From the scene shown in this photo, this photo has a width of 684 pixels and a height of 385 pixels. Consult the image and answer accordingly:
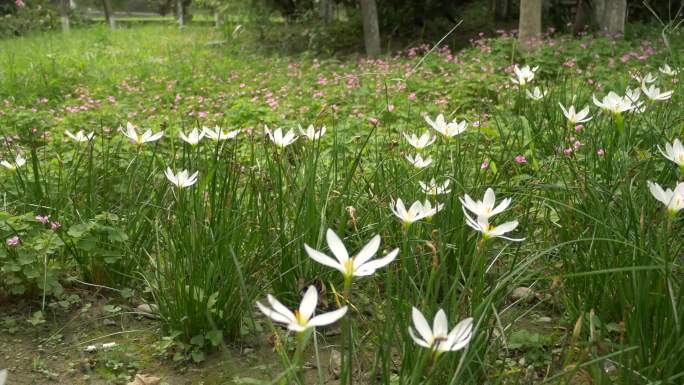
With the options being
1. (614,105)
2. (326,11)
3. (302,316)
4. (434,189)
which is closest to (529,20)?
(326,11)

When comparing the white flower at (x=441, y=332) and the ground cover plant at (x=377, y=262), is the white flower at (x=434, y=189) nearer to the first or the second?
the ground cover plant at (x=377, y=262)

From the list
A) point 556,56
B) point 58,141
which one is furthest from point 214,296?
point 556,56

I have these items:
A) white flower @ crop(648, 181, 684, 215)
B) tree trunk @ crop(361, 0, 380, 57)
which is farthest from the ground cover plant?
tree trunk @ crop(361, 0, 380, 57)

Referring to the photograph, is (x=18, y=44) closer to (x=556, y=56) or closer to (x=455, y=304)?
(x=556, y=56)

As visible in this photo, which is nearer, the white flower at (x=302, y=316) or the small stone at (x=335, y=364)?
the white flower at (x=302, y=316)

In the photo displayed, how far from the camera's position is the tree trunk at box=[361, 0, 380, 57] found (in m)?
10.2

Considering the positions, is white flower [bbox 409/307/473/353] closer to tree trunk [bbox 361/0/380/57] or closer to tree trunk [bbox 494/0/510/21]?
tree trunk [bbox 361/0/380/57]

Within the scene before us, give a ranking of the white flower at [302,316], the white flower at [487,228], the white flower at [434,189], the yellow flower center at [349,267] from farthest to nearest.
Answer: the white flower at [434,189] → the white flower at [487,228] → the yellow flower center at [349,267] → the white flower at [302,316]

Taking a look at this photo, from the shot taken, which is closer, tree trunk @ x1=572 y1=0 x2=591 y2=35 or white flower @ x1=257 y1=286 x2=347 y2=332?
white flower @ x1=257 y1=286 x2=347 y2=332

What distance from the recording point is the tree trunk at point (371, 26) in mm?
10156

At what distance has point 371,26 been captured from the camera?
10.2 metres

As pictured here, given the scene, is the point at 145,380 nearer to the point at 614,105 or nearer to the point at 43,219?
the point at 43,219

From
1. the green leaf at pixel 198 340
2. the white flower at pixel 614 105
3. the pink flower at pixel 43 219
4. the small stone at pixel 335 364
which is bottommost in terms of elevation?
the small stone at pixel 335 364

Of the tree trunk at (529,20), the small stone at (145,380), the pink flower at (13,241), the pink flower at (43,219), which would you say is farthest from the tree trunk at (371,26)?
the small stone at (145,380)
